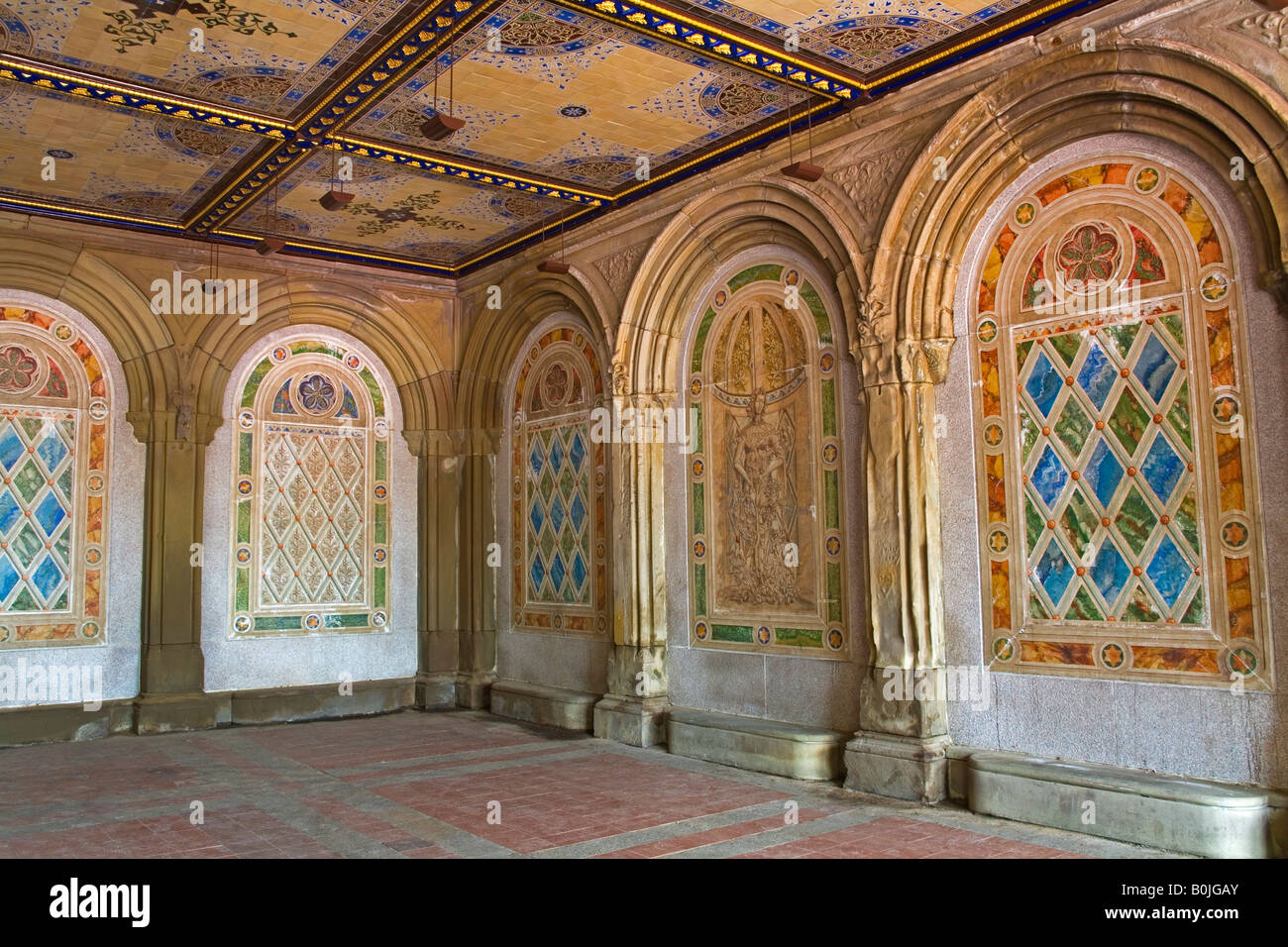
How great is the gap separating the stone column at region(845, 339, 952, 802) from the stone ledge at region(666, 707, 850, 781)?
0.77 ft

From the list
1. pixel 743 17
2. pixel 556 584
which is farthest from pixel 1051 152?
pixel 556 584

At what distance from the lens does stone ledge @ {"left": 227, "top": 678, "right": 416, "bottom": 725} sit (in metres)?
9.06

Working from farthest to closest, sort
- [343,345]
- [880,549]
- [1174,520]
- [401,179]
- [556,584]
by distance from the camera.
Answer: [343,345], [556,584], [401,179], [880,549], [1174,520]

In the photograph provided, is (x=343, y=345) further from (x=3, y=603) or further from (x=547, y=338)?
(x=3, y=603)

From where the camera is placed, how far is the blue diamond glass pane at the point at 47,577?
836 centimetres

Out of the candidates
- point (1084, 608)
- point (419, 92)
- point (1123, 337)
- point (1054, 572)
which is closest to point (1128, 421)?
point (1123, 337)

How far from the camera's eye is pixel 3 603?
8.23 meters

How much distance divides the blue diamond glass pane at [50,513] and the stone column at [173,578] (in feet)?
2.02

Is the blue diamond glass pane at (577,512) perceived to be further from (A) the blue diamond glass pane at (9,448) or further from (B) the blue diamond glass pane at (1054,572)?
(A) the blue diamond glass pane at (9,448)

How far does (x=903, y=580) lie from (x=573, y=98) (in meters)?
3.45

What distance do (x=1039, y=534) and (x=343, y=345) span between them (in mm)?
6659

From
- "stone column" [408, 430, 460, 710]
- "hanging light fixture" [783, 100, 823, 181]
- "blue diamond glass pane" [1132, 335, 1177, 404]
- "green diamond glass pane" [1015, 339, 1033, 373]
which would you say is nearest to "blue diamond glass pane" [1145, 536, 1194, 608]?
"blue diamond glass pane" [1132, 335, 1177, 404]

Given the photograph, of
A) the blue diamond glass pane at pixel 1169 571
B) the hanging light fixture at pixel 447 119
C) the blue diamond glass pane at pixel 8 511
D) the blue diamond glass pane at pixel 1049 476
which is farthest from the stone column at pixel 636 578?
the blue diamond glass pane at pixel 8 511

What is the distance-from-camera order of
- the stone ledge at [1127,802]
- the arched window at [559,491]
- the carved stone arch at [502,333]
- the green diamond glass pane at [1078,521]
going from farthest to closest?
the carved stone arch at [502,333] < the arched window at [559,491] < the green diamond glass pane at [1078,521] < the stone ledge at [1127,802]
